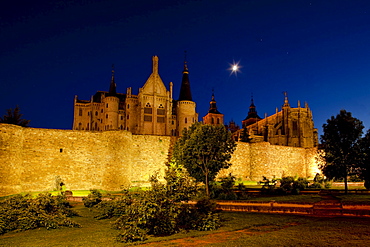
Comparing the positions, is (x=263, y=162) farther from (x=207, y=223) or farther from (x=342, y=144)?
(x=207, y=223)

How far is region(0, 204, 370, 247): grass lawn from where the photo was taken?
9.32 meters

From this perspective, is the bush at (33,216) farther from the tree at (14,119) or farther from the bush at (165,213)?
the tree at (14,119)

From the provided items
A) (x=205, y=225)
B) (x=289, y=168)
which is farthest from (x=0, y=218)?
(x=289, y=168)

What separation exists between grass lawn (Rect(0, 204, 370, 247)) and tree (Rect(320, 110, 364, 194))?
1223cm

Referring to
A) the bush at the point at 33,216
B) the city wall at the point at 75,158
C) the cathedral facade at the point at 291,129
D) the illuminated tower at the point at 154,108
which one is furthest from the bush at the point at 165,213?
the cathedral facade at the point at 291,129

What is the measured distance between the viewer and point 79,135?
33.0m

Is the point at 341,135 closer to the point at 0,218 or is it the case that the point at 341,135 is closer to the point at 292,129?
the point at 0,218

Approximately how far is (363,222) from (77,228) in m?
12.1

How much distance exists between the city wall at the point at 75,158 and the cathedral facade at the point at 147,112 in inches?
1093

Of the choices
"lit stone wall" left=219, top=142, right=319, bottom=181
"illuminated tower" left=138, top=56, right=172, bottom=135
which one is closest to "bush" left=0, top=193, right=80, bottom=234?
"lit stone wall" left=219, top=142, right=319, bottom=181

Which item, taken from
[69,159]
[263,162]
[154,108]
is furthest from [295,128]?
[69,159]

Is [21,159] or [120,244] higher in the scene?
[21,159]

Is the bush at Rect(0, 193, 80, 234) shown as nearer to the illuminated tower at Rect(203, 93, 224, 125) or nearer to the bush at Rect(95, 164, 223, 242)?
the bush at Rect(95, 164, 223, 242)

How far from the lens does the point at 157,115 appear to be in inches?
2618
